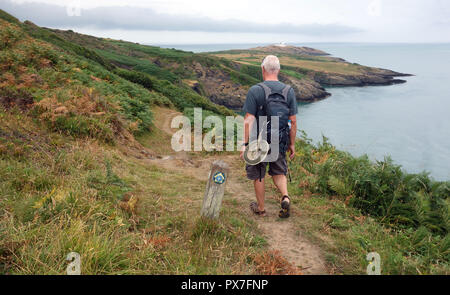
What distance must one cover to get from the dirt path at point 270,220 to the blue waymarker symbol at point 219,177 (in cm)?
131

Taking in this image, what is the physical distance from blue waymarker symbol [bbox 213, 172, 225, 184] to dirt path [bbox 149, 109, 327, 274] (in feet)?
4.28

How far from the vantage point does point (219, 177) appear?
4.12 metres

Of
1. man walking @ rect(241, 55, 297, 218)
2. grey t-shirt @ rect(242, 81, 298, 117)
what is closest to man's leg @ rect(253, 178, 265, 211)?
man walking @ rect(241, 55, 297, 218)

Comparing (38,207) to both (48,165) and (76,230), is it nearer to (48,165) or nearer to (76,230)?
(76,230)

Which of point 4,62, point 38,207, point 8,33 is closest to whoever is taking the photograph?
point 38,207

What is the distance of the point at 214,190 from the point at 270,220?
1614 mm

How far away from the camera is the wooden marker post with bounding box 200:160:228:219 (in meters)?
4.08

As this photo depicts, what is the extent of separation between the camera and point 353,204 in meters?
6.04

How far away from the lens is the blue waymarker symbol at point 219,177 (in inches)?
161

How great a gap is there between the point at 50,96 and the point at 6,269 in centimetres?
766

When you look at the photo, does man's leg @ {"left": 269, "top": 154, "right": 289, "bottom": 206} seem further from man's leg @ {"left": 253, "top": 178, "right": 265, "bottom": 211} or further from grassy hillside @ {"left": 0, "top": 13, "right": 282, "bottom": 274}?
grassy hillside @ {"left": 0, "top": 13, "right": 282, "bottom": 274}

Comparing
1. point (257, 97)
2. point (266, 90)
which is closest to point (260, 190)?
point (257, 97)
